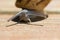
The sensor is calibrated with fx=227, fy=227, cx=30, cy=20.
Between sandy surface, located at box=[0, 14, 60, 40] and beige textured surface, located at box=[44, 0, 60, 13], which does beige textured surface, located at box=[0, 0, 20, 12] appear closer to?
beige textured surface, located at box=[44, 0, 60, 13]

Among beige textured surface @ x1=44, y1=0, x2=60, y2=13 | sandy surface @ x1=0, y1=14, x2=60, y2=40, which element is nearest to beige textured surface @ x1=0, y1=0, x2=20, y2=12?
beige textured surface @ x1=44, y1=0, x2=60, y2=13

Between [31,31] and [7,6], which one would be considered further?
[7,6]

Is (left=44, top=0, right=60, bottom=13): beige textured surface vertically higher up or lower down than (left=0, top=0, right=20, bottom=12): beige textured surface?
lower down

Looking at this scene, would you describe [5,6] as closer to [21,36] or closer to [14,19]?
[14,19]

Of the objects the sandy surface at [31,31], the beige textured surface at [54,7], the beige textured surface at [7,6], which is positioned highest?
the beige textured surface at [7,6]

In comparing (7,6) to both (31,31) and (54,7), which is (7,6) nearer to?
(54,7)

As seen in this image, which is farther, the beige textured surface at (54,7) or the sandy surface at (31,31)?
the beige textured surface at (54,7)

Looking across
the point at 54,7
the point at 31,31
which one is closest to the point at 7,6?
the point at 54,7

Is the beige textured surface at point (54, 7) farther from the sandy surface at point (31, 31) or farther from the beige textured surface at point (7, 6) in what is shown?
the sandy surface at point (31, 31)

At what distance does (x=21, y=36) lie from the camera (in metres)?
1.06

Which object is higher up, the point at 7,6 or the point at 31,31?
the point at 7,6

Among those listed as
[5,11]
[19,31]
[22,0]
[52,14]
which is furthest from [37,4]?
[5,11]

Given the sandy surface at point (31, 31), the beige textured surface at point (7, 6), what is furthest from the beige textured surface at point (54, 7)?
the sandy surface at point (31, 31)

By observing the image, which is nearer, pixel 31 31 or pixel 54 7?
pixel 31 31
